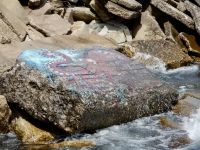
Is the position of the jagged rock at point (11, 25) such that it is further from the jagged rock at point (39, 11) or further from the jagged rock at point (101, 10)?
the jagged rock at point (101, 10)

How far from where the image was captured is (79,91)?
4.43m

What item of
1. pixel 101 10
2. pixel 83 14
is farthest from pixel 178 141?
pixel 83 14

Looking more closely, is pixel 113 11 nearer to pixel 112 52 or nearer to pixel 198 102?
pixel 112 52

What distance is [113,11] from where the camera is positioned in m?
8.66

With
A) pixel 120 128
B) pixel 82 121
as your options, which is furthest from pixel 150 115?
pixel 82 121

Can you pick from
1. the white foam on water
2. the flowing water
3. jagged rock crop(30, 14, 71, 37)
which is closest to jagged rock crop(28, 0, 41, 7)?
Answer: jagged rock crop(30, 14, 71, 37)

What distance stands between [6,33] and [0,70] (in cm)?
190

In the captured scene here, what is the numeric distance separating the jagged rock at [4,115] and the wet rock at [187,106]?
2.32m

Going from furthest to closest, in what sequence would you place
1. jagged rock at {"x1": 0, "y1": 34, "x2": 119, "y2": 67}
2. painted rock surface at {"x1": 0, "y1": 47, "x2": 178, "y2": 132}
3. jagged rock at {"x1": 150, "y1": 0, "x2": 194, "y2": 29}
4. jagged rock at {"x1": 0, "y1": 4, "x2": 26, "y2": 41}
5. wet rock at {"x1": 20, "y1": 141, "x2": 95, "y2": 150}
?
jagged rock at {"x1": 150, "y1": 0, "x2": 194, "y2": 29} → jagged rock at {"x1": 0, "y1": 4, "x2": 26, "y2": 41} → jagged rock at {"x1": 0, "y1": 34, "x2": 119, "y2": 67} → painted rock surface at {"x1": 0, "y1": 47, "x2": 178, "y2": 132} → wet rock at {"x1": 20, "y1": 141, "x2": 95, "y2": 150}

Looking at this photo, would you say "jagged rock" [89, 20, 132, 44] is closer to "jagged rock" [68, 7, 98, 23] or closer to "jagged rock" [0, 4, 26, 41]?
"jagged rock" [68, 7, 98, 23]

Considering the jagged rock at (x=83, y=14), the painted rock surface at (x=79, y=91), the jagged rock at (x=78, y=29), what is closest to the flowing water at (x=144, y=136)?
the painted rock surface at (x=79, y=91)

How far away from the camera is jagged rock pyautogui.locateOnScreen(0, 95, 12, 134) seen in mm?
4469

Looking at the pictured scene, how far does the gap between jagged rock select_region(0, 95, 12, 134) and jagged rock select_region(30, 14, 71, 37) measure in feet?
9.71

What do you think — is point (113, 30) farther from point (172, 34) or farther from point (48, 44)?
point (48, 44)
